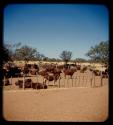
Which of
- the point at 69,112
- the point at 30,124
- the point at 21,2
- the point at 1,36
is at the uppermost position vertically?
the point at 21,2

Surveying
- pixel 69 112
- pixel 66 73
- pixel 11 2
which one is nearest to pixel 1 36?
pixel 11 2

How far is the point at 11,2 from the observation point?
3.45 metres

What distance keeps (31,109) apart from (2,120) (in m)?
5.16

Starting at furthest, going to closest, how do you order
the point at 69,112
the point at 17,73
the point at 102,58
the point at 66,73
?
the point at 102,58 → the point at 66,73 → the point at 17,73 → the point at 69,112

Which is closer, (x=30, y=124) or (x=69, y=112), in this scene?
(x=30, y=124)

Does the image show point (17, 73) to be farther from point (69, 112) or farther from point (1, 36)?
point (1, 36)

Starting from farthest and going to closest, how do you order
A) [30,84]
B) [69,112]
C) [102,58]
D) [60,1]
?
[102,58]
[30,84]
[69,112]
[60,1]

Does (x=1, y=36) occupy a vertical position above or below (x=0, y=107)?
above

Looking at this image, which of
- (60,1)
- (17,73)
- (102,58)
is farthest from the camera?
(102,58)

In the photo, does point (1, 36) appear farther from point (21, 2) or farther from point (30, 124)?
point (30, 124)

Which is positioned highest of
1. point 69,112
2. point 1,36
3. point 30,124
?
point 1,36

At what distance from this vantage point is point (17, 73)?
23969 millimetres

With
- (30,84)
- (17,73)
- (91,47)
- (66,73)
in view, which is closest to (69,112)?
(30,84)
